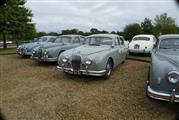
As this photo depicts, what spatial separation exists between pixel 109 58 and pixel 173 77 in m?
3.41

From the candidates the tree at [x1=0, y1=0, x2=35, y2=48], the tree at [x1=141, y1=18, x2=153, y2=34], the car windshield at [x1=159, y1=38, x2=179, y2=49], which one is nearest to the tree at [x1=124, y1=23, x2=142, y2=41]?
the tree at [x1=141, y1=18, x2=153, y2=34]

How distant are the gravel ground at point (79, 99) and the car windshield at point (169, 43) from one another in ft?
4.13

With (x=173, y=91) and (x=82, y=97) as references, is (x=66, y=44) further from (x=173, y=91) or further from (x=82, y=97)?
(x=173, y=91)

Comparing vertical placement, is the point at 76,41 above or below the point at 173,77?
above

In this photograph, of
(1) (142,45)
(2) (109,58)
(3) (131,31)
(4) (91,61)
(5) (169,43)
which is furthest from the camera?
(3) (131,31)

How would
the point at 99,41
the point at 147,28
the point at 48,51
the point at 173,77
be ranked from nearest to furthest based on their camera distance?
the point at 173,77 < the point at 99,41 < the point at 48,51 < the point at 147,28

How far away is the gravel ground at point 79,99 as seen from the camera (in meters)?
4.15

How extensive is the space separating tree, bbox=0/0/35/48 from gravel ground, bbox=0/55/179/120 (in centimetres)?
1546

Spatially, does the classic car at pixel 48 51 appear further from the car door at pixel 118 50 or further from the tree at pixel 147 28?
the tree at pixel 147 28

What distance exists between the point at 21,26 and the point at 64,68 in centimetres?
1764

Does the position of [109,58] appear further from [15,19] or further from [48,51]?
[15,19]

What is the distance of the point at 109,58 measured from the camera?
7.12 m

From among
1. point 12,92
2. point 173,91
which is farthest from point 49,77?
point 173,91

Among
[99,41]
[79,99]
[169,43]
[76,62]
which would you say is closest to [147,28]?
[99,41]
